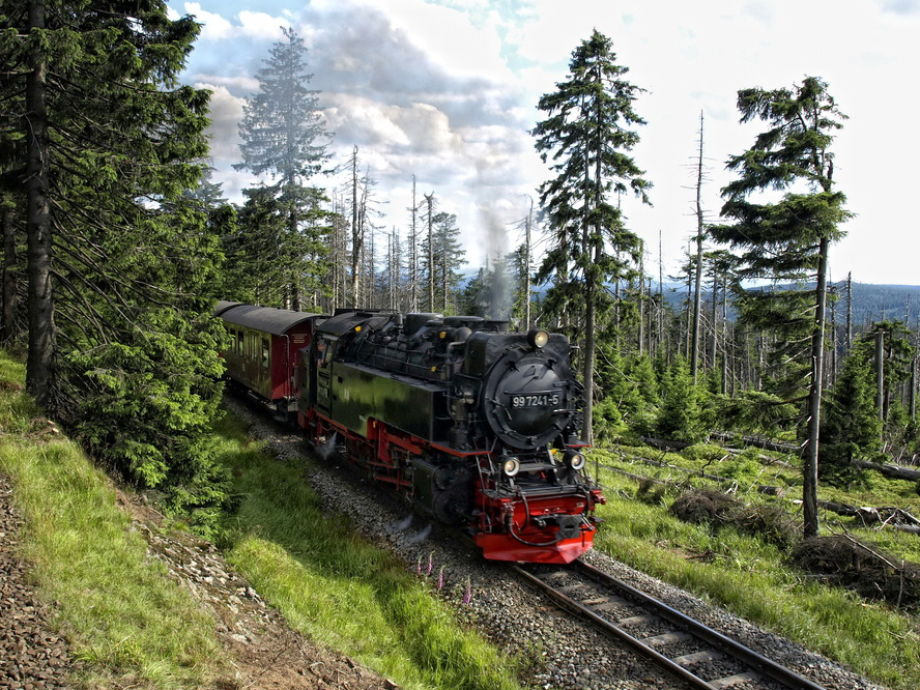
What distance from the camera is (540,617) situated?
23.6 feet

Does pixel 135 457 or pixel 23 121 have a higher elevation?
pixel 23 121

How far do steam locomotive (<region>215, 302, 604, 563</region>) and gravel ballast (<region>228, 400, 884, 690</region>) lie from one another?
44 cm

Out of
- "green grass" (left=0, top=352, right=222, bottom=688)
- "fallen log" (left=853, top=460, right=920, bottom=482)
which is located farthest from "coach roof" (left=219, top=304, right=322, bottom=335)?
"fallen log" (left=853, top=460, right=920, bottom=482)

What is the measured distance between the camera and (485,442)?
8.89 meters

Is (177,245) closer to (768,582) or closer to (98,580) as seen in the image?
(98,580)

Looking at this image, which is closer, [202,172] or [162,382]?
[162,382]

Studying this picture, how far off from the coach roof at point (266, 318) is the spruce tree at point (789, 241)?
1039cm

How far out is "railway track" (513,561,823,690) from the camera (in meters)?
6.05

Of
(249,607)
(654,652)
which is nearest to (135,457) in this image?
(249,607)

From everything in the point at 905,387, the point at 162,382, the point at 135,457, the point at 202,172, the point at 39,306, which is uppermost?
the point at 202,172

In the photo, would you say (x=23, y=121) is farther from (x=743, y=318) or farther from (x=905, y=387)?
(x=905, y=387)

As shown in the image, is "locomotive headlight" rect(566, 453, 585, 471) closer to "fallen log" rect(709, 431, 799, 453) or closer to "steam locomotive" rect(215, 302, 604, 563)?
"steam locomotive" rect(215, 302, 604, 563)

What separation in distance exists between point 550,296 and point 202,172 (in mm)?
10697

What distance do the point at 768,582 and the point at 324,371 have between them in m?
9.40
